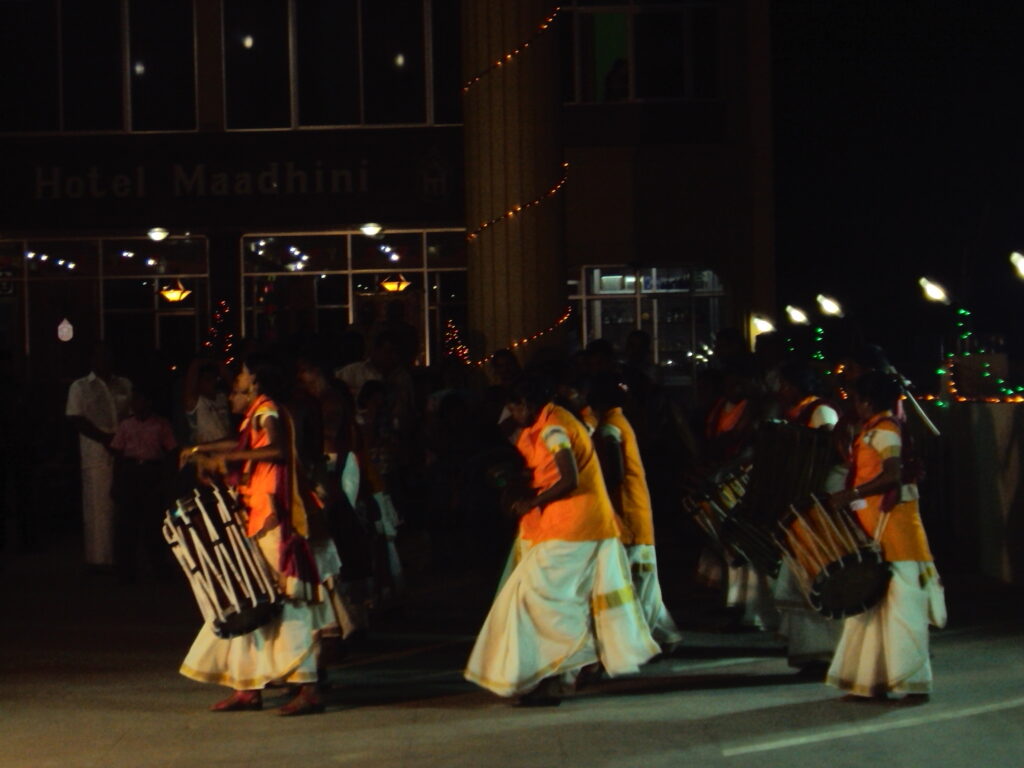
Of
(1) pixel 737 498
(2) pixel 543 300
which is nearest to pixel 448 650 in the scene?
(1) pixel 737 498

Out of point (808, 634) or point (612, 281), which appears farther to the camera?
point (612, 281)

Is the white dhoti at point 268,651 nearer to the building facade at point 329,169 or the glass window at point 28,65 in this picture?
the building facade at point 329,169

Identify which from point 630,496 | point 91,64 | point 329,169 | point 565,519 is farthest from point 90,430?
point 91,64

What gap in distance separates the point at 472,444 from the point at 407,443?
692 mm

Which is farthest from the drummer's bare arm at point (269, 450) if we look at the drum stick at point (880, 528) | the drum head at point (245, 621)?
the drum stick at point (880, 528)

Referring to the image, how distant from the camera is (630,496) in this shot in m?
9.66

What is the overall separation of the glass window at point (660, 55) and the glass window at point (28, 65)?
943 centimetres

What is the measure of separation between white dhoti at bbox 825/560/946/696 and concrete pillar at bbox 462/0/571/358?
8813 mm

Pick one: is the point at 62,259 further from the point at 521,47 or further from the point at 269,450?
the point at 269,450

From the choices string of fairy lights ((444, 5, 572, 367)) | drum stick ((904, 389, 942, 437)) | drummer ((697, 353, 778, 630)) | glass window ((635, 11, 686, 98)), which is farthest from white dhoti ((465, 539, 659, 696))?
glass window ((635, 11, 686, 98))

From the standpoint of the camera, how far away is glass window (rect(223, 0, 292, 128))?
26781mm

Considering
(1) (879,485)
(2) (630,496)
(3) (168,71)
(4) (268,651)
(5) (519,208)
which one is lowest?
(4) (268,651)

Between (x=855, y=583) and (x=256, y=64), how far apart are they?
20.3m

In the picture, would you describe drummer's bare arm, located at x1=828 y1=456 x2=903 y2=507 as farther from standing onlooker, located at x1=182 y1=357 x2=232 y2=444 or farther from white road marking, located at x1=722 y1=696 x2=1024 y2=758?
standing onlooker, located at x1=182 y1=357 x2=232 y2=444
